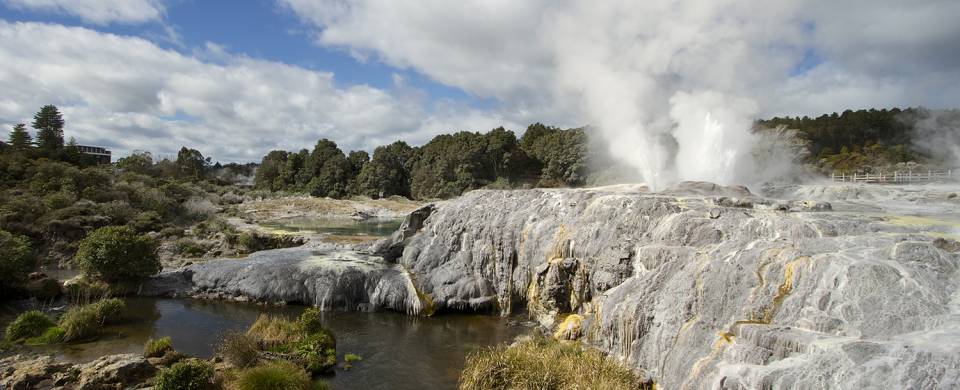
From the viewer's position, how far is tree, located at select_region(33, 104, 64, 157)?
5945 cm

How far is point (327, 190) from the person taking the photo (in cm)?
9681

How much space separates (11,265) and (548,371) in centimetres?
2388

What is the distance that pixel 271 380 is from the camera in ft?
A: 41.5

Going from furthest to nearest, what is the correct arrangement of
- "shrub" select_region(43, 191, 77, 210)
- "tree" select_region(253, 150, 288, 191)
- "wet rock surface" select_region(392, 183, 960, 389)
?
"tree" select_region(253, 150, 288, 191), "shrub" select_region(43, 191, 77, 210), "wet rock surface" select_region(392, 183, 960, 389)

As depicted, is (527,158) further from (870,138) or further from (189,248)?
(189,248)

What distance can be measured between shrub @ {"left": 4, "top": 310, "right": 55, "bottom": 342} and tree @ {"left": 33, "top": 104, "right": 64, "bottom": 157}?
174 feet

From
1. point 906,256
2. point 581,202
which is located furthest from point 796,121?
point 906,256

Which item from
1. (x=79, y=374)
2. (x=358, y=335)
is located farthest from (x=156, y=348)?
(x=358, y=335)

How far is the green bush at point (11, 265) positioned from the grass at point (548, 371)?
21.2 metres

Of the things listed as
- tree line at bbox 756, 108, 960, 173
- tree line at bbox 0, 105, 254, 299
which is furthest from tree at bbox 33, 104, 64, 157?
tree line at bbox 756, 108, 960, 173

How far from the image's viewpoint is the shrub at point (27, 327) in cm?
1698

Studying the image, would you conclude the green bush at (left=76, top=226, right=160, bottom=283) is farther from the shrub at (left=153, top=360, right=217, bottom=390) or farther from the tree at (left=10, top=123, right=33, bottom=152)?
the tree at (left=10, top=123, right=33, bottom=152)

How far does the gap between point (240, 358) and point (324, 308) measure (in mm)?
7928

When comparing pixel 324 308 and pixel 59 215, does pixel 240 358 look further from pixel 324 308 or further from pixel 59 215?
pixel 59 215
